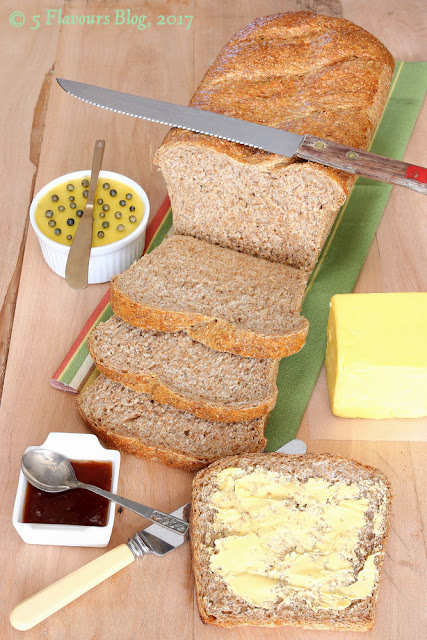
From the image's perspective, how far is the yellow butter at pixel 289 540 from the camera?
8.77ft

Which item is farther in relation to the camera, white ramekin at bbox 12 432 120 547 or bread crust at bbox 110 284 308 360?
bread crust at bbox 110 284 308 360

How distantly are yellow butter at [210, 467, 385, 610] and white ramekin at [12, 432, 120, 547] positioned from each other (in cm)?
43

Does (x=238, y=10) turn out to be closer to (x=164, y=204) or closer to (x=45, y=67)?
(x=45, y=67)

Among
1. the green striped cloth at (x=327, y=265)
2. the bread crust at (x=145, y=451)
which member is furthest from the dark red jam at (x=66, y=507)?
the green striped cloth at (x=327, y=265)

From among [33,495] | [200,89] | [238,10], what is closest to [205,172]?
[200,89]

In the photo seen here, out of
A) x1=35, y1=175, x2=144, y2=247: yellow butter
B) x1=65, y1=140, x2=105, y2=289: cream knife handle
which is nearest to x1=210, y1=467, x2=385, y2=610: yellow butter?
x1=65, y1=140, x2=105, y2=289: cream knife handle

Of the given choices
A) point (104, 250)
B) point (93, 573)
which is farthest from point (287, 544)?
point (104, 250)

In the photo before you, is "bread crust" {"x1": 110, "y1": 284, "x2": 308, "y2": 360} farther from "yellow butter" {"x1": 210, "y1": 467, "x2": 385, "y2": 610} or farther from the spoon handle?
the spoon handle

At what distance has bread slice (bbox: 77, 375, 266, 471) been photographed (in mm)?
3162

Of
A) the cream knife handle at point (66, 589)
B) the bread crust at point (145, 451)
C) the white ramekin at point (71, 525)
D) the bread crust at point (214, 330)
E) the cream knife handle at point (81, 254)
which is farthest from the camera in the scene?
the cream knife handle at point (81, 254)

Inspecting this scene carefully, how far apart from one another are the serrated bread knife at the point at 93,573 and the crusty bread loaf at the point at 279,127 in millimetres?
1561

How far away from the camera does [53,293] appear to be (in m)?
3.91

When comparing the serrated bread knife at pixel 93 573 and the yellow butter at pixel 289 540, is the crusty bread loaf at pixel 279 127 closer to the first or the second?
the yellow butter at pixel 289 540

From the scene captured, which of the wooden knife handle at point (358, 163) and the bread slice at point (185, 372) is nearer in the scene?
the bread slice at point (185, 372)
